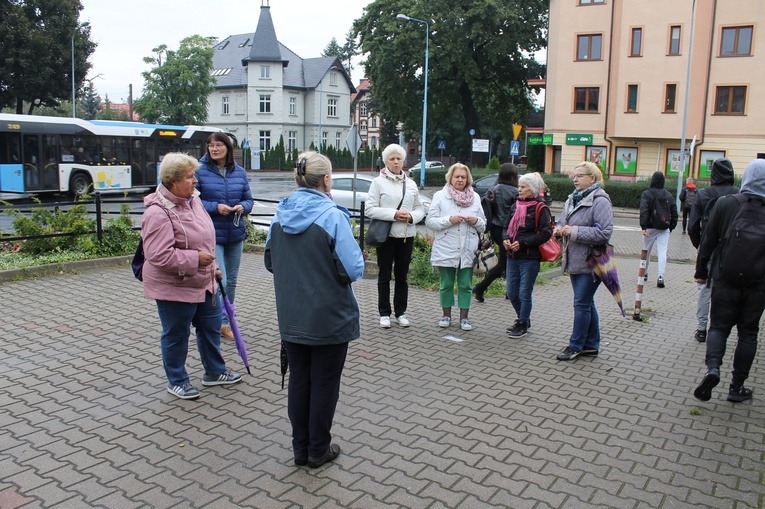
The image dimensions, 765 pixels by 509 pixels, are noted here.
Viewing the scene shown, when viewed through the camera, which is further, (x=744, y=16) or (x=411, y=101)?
(x=411, y=101)

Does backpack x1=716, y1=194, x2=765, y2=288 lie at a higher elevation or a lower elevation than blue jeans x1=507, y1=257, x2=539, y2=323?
higher

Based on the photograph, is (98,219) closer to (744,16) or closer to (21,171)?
(21,171)

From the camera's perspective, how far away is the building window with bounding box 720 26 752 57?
3466 cm

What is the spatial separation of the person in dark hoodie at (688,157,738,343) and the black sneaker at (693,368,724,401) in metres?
1.95

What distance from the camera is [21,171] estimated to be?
23016 millimetres

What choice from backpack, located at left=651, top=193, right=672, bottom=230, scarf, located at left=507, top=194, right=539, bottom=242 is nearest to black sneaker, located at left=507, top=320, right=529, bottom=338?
scarf, located at left=507, top=194, right=539, bottom=242

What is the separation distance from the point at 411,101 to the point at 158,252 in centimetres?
4223

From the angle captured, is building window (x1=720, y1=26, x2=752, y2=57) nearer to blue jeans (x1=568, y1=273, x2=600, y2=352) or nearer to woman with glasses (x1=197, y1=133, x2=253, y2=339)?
blue jeans (x1=568, y1=273, x2=600, y2=352)

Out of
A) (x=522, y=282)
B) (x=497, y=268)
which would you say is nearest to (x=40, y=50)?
(x=497, y=268)

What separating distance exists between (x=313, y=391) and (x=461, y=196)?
144 inches

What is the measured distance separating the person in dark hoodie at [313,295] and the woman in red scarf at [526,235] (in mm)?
3234

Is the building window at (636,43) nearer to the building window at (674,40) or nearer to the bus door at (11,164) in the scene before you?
the building window at (674,40)

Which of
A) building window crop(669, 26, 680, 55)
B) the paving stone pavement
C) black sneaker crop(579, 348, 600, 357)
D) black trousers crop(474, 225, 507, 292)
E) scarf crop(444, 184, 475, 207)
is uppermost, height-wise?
building window crop(669, 26, 680, 55)

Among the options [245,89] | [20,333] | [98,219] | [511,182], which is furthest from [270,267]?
[245,89]
